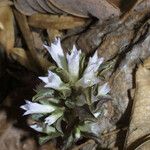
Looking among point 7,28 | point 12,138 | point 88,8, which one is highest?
point 88,8

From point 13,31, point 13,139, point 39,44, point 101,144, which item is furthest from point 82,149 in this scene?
point 13,31

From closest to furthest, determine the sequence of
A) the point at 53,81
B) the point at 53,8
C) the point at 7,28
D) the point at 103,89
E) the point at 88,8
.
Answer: the point at 53,81, the point at 103,89, the point at 88,8, the point at 53,8, the point at 7,28

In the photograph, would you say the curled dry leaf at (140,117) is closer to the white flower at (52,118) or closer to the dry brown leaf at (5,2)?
the white flower at (52,118)

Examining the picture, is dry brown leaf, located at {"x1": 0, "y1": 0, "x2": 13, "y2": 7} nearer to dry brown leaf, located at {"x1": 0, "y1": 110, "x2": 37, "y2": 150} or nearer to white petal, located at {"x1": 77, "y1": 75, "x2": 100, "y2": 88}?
dry brown leaf, located at {"x1": 0, "y1": 110, "x2": 37, "y2": 150}

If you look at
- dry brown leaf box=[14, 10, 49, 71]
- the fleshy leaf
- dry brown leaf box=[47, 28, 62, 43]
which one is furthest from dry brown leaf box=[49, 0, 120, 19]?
the fleshy leaf

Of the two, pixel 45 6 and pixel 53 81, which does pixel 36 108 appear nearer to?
pixel 53 81

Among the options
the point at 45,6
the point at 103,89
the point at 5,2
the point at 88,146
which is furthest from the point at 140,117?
the point at 5,2
